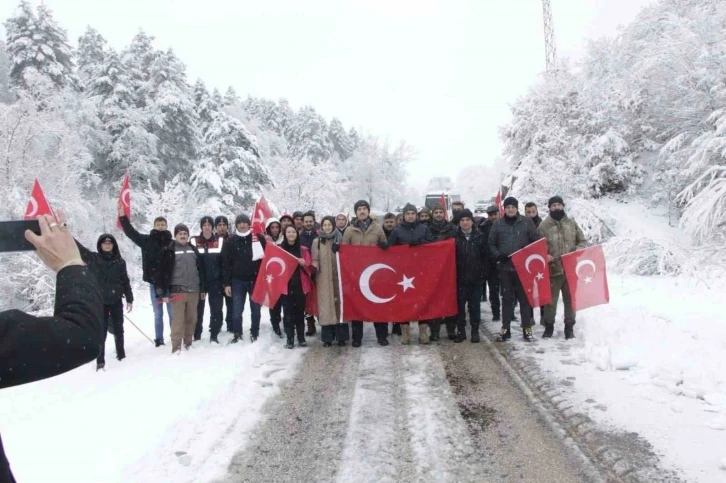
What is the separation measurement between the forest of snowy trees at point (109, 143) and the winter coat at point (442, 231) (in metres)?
14.6

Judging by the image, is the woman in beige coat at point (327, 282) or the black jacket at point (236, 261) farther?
the black jacket at point (236, 261)

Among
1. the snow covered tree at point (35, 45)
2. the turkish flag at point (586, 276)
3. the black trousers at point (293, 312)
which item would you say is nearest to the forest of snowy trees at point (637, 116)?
the turkish flag at point (586, 276)

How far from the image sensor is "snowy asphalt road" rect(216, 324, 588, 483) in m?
3.71

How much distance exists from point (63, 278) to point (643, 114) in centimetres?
2561

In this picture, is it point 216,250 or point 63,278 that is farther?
point 216,250

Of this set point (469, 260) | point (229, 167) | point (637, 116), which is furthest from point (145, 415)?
point (229, 167)

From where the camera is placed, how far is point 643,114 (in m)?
22.4

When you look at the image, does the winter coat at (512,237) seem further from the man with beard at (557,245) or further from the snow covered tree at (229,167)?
the snow covered tree at (229,167)

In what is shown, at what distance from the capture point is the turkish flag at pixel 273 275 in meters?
7.84

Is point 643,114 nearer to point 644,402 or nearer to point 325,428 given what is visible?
point 644,402

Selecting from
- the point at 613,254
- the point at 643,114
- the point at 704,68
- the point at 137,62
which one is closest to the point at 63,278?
the point at 613,254

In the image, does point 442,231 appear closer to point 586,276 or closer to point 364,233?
point 364,233

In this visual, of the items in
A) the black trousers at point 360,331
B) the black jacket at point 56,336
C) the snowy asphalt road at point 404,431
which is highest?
the black jacket at point 56,336

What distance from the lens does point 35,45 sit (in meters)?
29.2
